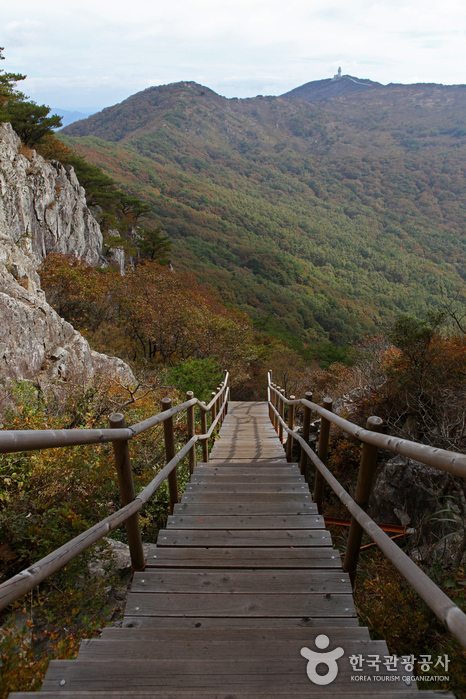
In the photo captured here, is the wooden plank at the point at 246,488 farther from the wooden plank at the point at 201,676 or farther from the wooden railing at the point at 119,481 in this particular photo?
the wooden plank at the point at 201,676

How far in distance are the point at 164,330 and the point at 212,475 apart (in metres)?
11.8

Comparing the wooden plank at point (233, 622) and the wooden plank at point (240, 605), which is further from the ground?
the wooden plank at point (233, 622)

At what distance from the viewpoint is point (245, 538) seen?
267cm

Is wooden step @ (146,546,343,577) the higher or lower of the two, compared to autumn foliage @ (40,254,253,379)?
higher

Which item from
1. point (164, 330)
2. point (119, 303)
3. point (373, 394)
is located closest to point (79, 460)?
point (373, 394)

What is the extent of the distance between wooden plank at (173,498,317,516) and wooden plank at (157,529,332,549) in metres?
0.30

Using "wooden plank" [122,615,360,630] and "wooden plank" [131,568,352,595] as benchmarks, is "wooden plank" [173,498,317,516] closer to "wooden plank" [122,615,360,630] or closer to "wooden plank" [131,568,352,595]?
"wooden plank" [131,568,352,595]

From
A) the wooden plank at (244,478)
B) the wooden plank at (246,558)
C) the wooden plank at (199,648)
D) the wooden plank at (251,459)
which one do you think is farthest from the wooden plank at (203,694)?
the wooden plank at (251,459)

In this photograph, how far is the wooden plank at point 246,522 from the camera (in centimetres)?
285

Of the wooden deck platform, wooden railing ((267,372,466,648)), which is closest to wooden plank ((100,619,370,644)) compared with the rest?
the wooden deck platform

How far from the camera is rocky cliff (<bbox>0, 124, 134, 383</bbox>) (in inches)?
326

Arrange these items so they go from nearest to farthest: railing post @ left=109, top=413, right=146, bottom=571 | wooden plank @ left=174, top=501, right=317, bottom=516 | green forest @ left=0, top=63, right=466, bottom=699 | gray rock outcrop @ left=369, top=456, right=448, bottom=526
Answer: railing post @ left=109, top=413, right=146, bottom=571, green forest @ left=0, top=63, right=466, bottom=699, wooden plank @ left=174, top=501, right=317, bottom=516, gray rock outcrop @ left=369, top=456, right=448, bottom=526

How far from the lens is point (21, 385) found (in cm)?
602

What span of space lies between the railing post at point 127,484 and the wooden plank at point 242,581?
0.10 metres
